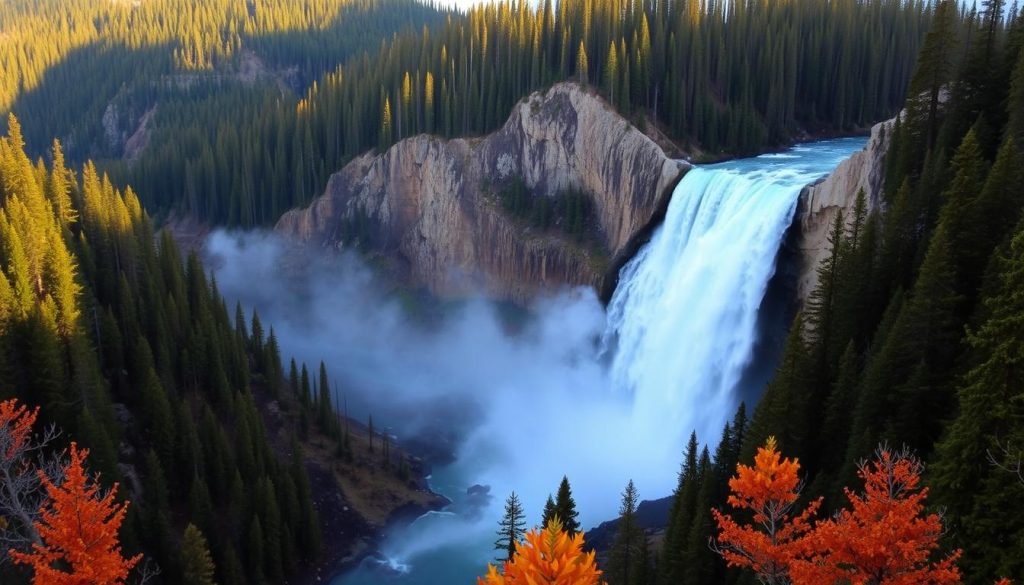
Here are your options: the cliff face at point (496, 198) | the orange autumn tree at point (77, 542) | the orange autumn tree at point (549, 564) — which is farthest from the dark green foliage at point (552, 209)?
the orange autumn tree at point (549, 564)

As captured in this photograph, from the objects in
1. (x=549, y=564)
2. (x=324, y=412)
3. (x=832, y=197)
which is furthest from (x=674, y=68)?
(x=549, y=564)

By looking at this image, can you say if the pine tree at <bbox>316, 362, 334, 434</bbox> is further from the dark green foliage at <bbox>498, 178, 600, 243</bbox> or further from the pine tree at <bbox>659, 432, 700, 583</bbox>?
the pine tree at <bbox>659, 432, 700, 583</bbox>

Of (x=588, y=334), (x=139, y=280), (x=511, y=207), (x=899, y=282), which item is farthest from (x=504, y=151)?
(x=899, y=282)

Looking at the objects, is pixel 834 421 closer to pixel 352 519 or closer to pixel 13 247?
pixel 352 519

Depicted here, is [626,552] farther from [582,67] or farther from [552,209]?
[582,67]

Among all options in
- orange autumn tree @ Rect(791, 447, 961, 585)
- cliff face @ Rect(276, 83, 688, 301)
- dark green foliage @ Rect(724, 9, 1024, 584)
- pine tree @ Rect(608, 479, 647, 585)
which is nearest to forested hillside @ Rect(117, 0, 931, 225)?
cliff face @ Rect(276, 83, 688, 301)

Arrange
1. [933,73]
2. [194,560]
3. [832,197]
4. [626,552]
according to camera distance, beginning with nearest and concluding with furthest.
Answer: [626,552] → [194,560] → [933,73] → [832,197]
